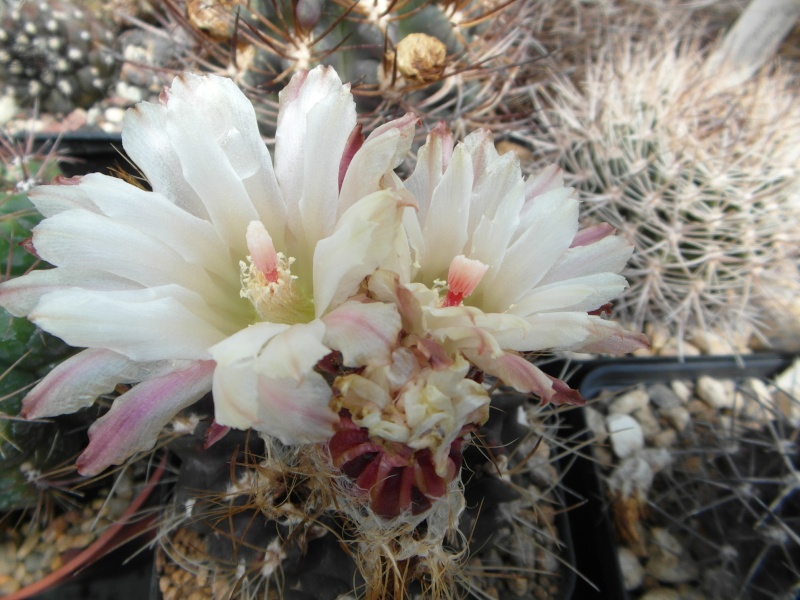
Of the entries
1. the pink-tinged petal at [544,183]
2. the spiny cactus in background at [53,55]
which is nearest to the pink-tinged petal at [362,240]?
the pink-tinged petal at [544,183]

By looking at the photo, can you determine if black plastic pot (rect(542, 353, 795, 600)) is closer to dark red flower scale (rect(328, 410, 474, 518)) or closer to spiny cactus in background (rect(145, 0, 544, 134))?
dark red flower scale (rect(328, 410, 474, 518))

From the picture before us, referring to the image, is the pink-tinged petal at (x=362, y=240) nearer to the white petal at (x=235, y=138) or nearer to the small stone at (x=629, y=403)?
the white petal at (x=235, y=138)

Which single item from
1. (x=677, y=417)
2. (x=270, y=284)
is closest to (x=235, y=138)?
(x=270, y=284)

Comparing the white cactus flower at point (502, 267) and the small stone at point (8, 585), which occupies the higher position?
the white cactus flower at point (502, 267)

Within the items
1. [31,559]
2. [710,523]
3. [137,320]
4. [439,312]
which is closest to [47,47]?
[31,559]

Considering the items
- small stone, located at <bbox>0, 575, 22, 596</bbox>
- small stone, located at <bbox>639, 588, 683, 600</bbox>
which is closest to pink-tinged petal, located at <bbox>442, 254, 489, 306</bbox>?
small stone, located at <bbox>639, 588, 683, 600</bbox>

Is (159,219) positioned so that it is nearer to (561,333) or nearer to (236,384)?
(236,384)

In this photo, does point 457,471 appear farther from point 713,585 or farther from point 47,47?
point 47,47
